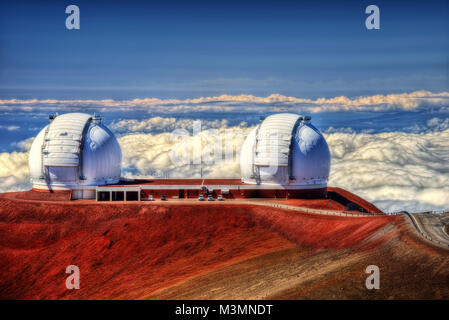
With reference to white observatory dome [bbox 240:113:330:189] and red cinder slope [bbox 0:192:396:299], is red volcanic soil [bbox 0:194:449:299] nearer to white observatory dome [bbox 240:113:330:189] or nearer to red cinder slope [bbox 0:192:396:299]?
red cinder slope [bbox 0:192:396:299]

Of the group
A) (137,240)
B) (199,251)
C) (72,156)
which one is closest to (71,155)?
(72,156)

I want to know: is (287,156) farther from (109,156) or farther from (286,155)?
(109,156)

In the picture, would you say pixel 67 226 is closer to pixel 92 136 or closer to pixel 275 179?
pixel 92 136

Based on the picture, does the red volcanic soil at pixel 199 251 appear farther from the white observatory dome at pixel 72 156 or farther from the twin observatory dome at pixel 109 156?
the twin observatory dome at pixel 109 156

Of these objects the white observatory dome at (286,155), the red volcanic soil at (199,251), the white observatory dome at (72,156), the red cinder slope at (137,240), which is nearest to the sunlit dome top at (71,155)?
the white observatory dome at (72,156)

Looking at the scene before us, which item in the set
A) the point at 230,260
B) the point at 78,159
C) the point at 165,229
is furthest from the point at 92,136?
the point at 230,260
